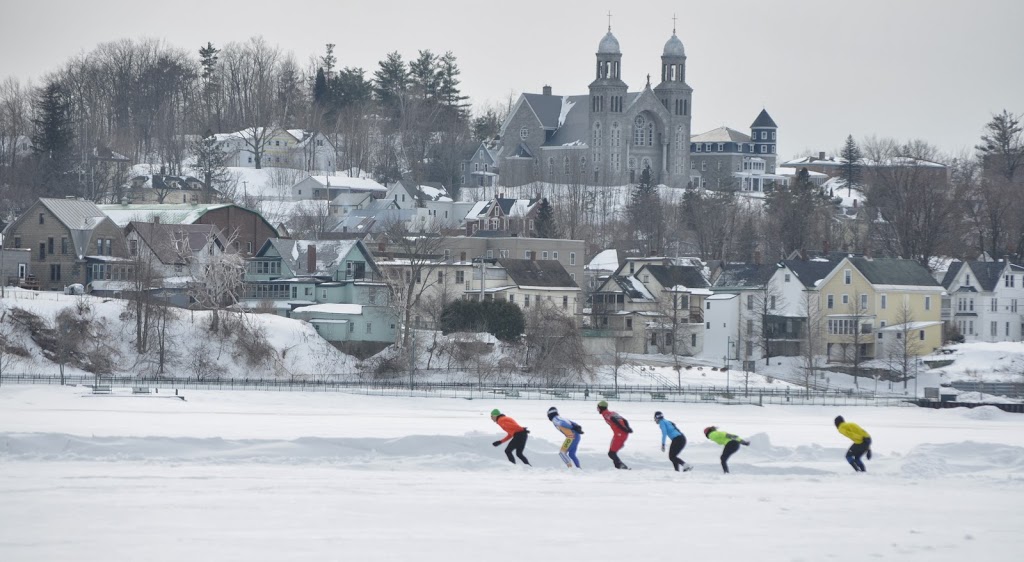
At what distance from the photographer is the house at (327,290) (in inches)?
2534

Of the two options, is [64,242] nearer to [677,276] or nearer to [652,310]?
[652,310]

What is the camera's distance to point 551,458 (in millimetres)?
26703

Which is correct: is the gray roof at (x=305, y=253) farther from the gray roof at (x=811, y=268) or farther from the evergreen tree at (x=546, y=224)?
the evergreen tree at (x=546, y=224)

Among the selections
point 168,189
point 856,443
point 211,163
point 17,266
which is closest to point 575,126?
point 211,163

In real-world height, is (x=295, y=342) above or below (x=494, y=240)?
below

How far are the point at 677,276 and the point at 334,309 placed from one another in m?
21.3

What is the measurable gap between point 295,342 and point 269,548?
1691 inches

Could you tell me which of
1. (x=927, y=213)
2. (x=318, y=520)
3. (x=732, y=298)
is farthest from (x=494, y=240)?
(x=318, y=520)

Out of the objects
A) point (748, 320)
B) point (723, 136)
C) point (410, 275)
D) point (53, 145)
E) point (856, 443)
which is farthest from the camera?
point (723, 136)

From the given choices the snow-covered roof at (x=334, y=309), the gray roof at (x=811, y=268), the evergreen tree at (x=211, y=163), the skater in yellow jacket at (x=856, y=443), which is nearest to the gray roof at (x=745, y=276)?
the gray roof at (x=811, y=268)

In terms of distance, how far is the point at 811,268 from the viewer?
70625mm

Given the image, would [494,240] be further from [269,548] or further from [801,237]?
[269,548]

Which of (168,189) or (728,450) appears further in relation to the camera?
(168,189)

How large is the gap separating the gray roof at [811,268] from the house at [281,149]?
7192cm
